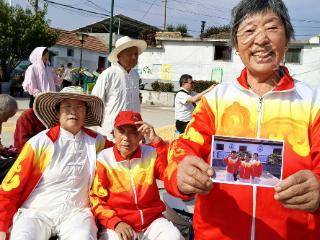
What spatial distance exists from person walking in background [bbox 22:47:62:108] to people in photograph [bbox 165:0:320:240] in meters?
4.67

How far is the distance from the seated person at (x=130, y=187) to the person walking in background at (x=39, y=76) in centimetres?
321

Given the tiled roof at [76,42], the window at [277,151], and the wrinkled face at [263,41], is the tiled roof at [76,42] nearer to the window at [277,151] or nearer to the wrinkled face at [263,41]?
the wrinkled face at [263,41]

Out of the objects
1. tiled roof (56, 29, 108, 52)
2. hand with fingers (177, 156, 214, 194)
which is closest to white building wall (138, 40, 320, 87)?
tiled roof (56, 29, 108, 52)

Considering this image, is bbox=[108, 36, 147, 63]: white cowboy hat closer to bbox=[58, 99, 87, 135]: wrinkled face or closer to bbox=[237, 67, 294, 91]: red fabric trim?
bbox=[58, 99, 87, 135]: wrinkled face

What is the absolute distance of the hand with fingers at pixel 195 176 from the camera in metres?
1.31

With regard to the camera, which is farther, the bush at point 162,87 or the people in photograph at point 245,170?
the bush at point 162,87

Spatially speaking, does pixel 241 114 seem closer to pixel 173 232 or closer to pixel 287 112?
pixel 287 112

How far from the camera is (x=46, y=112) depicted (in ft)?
10.9

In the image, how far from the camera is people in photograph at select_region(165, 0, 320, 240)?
1.52 m

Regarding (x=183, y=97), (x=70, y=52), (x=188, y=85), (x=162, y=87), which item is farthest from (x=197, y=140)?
(x=70, y=52)

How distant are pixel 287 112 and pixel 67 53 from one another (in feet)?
100

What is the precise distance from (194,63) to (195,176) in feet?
77.4

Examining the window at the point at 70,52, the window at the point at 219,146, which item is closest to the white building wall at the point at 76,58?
the window at the point at 70,52

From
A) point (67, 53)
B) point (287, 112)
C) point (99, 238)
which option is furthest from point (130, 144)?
point (67, 53)
